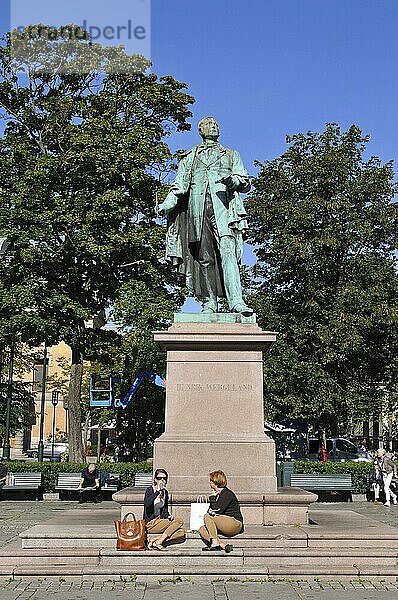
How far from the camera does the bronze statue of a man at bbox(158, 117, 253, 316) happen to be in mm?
13406

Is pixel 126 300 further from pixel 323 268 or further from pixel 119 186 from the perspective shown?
pixel 323 268

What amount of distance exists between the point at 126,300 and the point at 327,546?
1871cm

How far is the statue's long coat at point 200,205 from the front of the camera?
1350 cm

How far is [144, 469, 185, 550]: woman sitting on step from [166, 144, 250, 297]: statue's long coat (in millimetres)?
3767

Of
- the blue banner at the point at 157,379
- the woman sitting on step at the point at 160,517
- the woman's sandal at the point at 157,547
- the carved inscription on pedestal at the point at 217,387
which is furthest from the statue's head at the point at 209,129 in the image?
the blue banner at the point at 157,379

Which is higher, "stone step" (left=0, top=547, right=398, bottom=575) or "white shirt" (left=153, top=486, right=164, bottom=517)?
"white shirt" (left=153, top=486, right=164, bottom=517)

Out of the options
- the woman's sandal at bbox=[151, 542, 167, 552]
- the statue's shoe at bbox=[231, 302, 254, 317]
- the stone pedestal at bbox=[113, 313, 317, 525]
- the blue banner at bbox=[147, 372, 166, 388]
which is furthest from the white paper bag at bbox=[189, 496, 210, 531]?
the blue banner at bbox=[147, 372, 166, 388]

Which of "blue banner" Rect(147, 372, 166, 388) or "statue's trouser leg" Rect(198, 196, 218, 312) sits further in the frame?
"blue banner" Rect(147, 372, 166, 388)

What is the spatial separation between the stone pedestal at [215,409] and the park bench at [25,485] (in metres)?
14.5

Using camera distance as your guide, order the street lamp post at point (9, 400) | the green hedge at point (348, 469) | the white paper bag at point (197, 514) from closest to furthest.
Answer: the white paper bag at point (197, 514), the green hedge at point (348, 469), the street lamp post at point (9, 400)

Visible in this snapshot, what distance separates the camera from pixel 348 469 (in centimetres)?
2678

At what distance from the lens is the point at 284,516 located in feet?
37.0

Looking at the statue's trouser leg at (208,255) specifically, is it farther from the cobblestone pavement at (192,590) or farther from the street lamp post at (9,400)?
the street lamp post at (9,400)

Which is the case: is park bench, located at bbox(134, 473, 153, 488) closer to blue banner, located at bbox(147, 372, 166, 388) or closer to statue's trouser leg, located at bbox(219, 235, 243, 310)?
blue banner, located at bbox(147, 372, 166, 388)
